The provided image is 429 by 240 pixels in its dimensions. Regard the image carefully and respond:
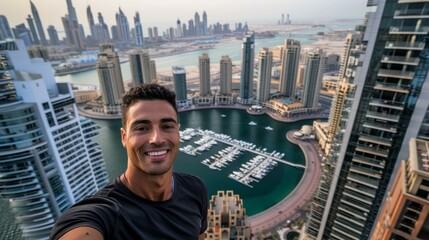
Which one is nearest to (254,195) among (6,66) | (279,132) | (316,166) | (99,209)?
(316,166)

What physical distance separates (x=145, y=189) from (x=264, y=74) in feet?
110

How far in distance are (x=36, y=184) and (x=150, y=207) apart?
10943mm

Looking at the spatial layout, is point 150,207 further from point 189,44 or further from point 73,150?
point 189,44

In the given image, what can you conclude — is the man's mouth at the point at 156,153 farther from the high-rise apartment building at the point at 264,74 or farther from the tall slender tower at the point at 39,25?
the tall slender tower at the point at 39,25

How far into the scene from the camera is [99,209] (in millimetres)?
1337

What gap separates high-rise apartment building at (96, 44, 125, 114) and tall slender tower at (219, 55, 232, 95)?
15.9 metres

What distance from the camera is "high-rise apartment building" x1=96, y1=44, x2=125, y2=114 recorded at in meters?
30.8

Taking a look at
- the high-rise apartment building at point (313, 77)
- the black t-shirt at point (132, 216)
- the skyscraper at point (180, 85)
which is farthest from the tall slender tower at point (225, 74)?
the black t-shirt at point (132, 216)

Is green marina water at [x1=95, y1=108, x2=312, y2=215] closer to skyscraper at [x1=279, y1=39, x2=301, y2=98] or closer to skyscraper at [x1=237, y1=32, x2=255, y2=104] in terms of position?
skyscraper at [x1=237, y1=32, x2=255, y2=104]

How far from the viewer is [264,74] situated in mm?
33375

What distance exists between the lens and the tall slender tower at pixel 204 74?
117 ft

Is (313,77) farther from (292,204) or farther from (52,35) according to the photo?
(52,35)

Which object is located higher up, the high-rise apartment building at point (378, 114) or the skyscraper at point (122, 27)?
the skyscraper at point (122, 27)

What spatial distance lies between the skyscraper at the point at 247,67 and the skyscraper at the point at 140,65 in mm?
15740
